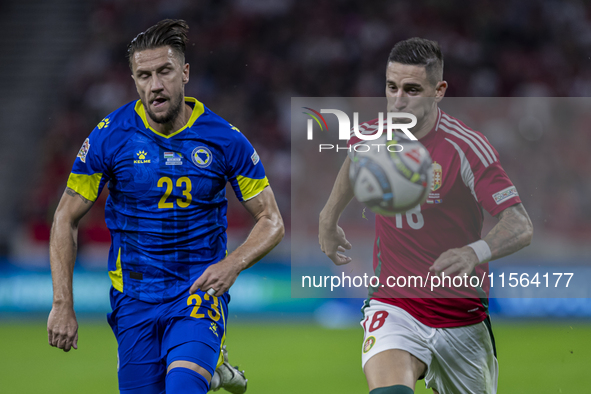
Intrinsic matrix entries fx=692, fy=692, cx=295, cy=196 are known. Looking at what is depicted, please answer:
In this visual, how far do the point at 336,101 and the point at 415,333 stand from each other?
9.32 feet

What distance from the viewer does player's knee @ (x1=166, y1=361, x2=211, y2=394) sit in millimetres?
3471

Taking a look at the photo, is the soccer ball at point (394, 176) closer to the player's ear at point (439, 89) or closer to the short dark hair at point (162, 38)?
the player's ear at point (439, 89)

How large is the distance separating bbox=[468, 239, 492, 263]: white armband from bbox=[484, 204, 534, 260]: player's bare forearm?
0.02 meters

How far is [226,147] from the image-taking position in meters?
4.04

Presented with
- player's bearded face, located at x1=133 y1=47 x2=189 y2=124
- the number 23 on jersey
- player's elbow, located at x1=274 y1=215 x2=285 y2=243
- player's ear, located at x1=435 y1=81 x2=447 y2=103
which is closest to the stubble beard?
player's bearded face, located at x1=133 y1=47 x2=189 y2=124

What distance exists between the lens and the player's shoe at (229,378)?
409 centimetres

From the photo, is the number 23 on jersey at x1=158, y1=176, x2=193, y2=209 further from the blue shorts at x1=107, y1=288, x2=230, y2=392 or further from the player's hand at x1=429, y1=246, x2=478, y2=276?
the player's hand at x1=429, y1=246, x2=478, y2=276

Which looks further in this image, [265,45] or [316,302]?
[265,45]

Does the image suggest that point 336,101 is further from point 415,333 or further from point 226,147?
point 415,333

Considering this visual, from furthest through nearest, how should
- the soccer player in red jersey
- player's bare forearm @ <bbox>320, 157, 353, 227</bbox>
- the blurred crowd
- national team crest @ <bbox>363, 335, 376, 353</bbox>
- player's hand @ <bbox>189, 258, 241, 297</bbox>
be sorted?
the blurred crowd, player's bare forearm @ <bbox>320, 157, 353, 227</bbox>, the soccer player in red jersey, national team crest @ <bbox>363, 335, 376, 353</bbox>, player's hand @ <bbox>189, 258, 241, 297</bbox>

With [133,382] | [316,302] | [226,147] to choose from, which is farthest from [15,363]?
[226,147]

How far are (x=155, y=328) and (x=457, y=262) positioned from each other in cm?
172

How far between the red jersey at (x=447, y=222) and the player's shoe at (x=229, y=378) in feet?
3.12

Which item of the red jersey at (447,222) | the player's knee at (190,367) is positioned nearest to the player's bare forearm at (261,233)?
the player's knee at (190,367)
